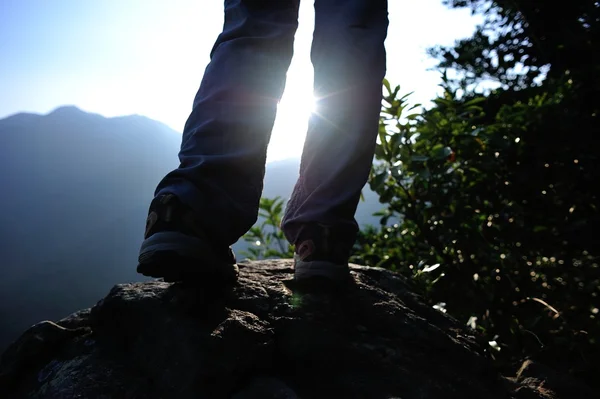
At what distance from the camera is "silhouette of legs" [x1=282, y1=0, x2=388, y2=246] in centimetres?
136

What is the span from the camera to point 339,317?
1207mm

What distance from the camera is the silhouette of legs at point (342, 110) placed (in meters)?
1.36

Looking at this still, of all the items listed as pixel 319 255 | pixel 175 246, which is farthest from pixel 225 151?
pixel 319 255

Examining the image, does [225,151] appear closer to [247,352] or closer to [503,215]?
[247,352]

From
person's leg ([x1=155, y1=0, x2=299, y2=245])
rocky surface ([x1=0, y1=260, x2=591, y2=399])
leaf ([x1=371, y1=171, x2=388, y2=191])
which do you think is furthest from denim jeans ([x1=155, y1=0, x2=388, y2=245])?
leaf ([x1=371, y1=171, x2=388, y2=191])

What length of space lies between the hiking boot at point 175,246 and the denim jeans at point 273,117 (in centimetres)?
3

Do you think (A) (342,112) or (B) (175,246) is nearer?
(B) (175,246)

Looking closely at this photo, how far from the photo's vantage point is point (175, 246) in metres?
0.97

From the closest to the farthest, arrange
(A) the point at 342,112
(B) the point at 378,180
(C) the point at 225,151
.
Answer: (C) the point at 225,151 → (A) the point at 342,112 → (B) the point at 378,180

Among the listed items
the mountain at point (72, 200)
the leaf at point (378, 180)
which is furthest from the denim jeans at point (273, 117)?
the mountain at point (72, 200)

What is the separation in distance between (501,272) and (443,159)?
716 mm

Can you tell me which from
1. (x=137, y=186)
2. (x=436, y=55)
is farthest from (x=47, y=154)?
(x=436, y=55)

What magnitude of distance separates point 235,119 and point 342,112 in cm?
41

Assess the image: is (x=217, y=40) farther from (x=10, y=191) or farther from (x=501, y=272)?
(x=10, y=191)
